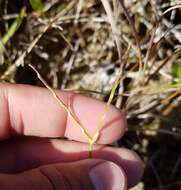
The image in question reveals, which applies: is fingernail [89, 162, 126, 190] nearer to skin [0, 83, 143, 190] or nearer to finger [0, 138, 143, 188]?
skin [0, 83, 143, 190]

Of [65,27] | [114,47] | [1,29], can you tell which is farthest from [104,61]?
[1,29]

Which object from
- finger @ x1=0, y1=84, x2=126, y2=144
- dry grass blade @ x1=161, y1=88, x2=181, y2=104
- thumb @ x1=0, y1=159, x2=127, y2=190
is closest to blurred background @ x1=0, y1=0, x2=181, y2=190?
dry grass blade @ x1=161, y1=88, x2=181, y2=104

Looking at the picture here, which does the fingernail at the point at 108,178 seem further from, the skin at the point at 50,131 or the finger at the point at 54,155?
the finger at the point at 54,155

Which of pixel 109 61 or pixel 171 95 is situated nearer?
pixel 171 95

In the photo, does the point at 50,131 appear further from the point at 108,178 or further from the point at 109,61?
the point at 109,61

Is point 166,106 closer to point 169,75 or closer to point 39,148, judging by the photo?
point 169,75

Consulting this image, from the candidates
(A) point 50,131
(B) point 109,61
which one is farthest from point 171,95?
(A) point 50,131

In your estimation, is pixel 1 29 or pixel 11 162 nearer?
pixel 11 162
